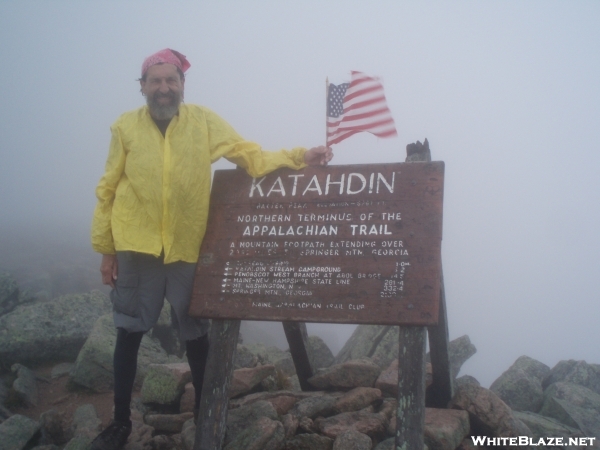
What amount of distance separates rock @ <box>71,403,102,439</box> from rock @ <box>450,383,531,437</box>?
13.3 feet

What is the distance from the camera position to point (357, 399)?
591 cm

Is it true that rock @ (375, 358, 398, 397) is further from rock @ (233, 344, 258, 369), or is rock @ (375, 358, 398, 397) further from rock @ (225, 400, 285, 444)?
rock @ (233, 344, 258, 369)

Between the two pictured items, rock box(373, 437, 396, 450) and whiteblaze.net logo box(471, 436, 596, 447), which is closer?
rock box(373, 437, 396, 450)

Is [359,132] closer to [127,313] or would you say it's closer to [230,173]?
[230,173]

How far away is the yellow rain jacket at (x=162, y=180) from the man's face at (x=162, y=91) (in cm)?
9

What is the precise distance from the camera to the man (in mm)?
4820

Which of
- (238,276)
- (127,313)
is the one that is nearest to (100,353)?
(127,313)

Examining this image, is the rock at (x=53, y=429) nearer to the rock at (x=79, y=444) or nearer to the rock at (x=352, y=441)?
the rock at (x=79, y=444)

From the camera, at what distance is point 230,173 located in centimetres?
546

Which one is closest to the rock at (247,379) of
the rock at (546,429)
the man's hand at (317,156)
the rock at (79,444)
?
the rock at (79,444)

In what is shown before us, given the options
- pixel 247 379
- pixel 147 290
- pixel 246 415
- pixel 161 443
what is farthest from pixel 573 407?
pixel 147 290

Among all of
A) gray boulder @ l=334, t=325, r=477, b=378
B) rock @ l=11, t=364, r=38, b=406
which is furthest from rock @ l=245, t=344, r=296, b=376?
rock @ l=11, t=364, r=38, b=406

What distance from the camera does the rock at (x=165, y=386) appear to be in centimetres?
632

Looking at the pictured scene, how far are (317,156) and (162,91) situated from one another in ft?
5.42
